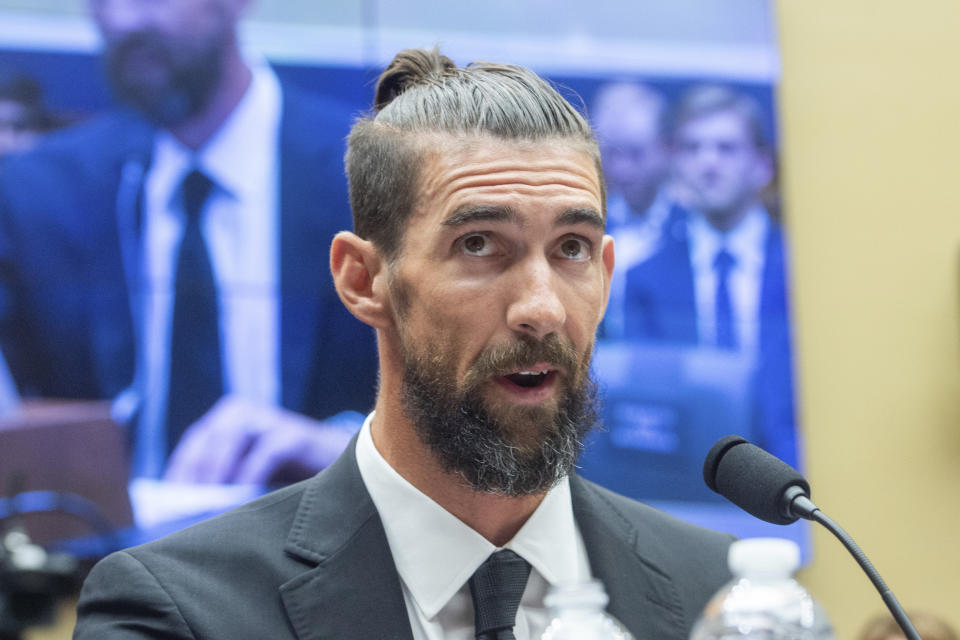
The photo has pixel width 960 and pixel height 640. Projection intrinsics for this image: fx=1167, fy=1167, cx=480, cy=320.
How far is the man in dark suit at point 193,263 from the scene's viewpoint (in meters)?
3.84

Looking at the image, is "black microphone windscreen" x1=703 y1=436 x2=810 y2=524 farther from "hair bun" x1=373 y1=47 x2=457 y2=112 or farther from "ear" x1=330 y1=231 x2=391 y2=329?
"hair bun" x1=373 y1=47 x2=457 y2=112

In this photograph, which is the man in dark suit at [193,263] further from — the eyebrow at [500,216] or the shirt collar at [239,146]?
the eyebrow at [500,216]

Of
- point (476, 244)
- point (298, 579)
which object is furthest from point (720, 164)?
point (298, 579)

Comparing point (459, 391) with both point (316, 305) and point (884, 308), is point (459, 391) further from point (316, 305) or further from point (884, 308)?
point (884, 308)

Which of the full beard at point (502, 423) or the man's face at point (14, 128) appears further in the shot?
the man's face at point (14, 128)

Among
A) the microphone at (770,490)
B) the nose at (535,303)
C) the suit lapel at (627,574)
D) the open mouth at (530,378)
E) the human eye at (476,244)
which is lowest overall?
the suit lapel at (627,574)

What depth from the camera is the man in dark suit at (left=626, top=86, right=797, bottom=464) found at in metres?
4.44

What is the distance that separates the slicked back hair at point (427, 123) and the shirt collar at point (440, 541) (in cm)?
36

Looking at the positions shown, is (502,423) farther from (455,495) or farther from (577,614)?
(577,614)

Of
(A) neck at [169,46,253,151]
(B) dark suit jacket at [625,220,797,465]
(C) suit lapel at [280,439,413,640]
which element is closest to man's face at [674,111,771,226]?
(B) dark suit jacket at [625,220,797,465]

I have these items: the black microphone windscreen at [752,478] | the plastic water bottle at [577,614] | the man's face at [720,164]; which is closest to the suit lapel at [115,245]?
the man's face at [720,164]

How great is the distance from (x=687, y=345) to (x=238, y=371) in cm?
168

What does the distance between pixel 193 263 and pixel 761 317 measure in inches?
84.5

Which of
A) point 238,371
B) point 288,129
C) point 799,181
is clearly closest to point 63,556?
point 238,371
